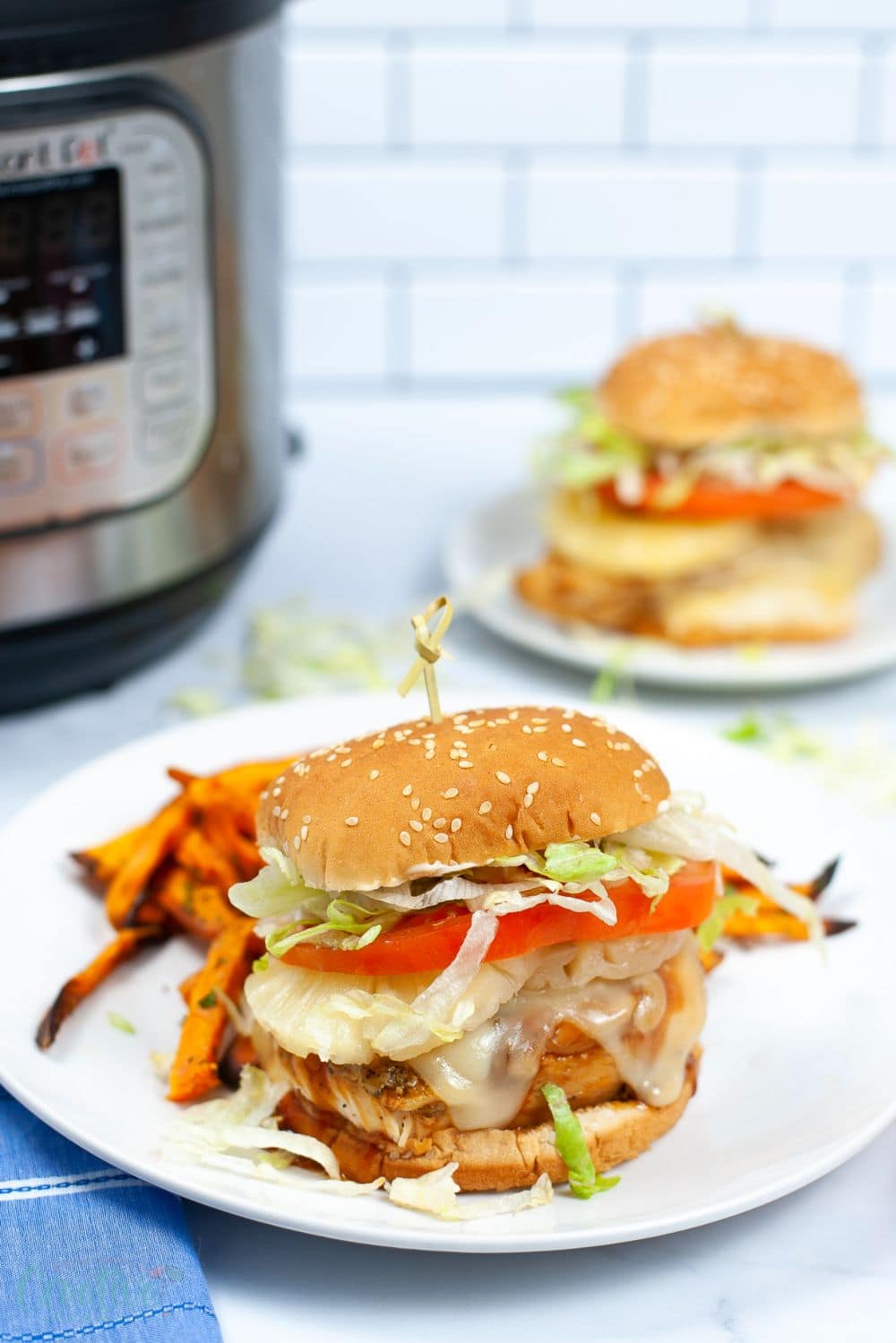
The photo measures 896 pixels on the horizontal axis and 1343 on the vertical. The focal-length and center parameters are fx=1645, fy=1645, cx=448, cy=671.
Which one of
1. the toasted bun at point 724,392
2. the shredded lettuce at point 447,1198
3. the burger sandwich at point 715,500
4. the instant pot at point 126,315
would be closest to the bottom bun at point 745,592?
the burger sandwich at point 715,500

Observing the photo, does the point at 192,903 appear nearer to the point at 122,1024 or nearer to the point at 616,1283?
the point at 122,1024

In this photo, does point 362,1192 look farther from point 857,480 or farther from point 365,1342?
point 857,480

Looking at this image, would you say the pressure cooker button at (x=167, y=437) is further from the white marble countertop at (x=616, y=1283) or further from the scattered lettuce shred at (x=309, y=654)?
the white marble countertop at (x=616, y=1283)

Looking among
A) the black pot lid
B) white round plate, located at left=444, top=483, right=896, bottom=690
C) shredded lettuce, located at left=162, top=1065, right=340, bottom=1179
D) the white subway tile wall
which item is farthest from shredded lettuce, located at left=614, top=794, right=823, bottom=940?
the white subway tile wall

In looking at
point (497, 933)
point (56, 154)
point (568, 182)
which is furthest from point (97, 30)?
point (568, 182)

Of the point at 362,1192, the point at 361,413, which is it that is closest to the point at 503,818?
the point at 362,1192

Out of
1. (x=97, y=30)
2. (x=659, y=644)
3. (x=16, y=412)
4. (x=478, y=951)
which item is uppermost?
(x=97, y=30)
